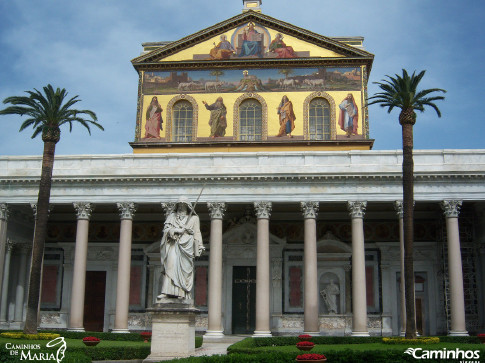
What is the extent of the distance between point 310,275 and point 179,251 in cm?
1483

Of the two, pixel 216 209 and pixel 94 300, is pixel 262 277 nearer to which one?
pixel 216 209

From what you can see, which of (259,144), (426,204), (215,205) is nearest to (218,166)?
(215,205)

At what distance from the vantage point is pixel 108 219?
3900cm

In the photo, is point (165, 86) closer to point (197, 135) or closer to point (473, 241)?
point (197, 135)

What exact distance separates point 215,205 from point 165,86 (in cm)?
1143

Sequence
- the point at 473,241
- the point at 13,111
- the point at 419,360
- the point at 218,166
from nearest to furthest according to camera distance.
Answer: the point at 419,360
the point at 13,111
the point at 218,166
the point at 473,241

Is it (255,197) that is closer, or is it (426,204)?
(255,197)

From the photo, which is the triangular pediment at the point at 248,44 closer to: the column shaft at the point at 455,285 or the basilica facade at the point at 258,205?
the basilica facade at the point at 258,205

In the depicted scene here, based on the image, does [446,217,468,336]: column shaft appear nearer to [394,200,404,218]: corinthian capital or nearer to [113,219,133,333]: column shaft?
[394,200,404,218]: corinthian capital

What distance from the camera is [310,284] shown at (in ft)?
101

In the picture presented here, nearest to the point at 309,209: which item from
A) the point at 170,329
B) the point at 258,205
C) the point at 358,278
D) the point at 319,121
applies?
the point at 258,205

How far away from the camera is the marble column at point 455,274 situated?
1182 inches

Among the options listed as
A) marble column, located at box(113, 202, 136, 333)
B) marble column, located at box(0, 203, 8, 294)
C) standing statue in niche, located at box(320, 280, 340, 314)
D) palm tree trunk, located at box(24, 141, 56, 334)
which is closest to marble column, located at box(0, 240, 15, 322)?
marble column, located at box(0, 203, 8, 294)

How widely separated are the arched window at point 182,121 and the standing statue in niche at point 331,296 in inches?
510
